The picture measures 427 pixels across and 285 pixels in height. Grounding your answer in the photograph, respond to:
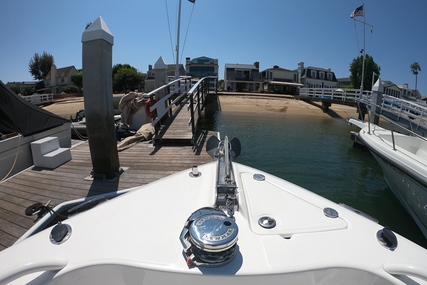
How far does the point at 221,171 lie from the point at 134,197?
0.72 meters

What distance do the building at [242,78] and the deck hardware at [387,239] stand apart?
4280cm

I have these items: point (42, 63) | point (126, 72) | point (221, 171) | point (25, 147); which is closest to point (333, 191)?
point (221, 171)

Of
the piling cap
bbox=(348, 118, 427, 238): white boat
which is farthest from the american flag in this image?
the piling cap

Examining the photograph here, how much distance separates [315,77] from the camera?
4453 centimetres

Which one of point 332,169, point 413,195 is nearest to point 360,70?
point 332,169

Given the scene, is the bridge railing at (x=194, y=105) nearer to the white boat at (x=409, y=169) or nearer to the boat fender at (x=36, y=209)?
the white boat at (x=409, y=169)

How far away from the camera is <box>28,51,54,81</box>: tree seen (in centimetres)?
4669

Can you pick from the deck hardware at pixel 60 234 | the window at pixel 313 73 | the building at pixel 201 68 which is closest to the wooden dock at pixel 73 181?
the deck hardware at pixel 60 234

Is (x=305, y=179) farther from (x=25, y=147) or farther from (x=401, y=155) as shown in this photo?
(x=25, y=147)

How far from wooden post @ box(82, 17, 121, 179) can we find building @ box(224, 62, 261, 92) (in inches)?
1585

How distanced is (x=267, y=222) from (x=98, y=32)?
12.5 ft

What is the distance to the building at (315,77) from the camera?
143ft

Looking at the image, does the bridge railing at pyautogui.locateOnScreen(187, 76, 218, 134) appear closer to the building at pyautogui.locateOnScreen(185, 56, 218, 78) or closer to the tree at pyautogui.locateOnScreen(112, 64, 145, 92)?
the tree at pyautogui.locateOnScreen(112, 64, 145, 92)

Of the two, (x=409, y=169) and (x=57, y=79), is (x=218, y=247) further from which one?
(x=57, y=79)
